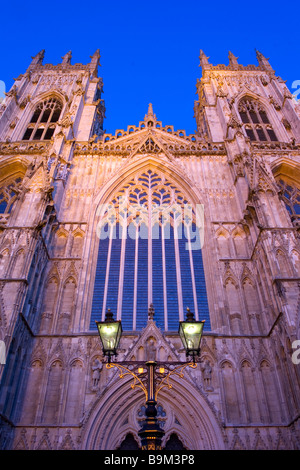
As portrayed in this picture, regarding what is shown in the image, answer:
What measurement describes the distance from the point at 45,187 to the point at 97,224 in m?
3.07

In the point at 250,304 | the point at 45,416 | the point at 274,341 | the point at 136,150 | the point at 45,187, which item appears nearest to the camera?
the point at 45,416

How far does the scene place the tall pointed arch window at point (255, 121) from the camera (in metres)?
23.4

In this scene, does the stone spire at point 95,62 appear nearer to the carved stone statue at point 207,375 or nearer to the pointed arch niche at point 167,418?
the carved stone statue at point 207,375

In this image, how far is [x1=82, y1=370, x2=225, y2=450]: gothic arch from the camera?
1109cm

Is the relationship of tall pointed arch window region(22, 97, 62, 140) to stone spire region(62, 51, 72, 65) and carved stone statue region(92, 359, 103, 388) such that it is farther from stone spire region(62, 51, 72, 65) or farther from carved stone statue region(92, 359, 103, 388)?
carved stone statue region(92, 359, 103, 388)

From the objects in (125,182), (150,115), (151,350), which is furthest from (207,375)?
(150,115)

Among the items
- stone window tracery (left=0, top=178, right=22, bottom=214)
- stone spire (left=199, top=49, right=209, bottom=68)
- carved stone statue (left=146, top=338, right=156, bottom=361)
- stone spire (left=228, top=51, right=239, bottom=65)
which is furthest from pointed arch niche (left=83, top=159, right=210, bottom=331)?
stone spire (left=228, top=51, right=239, bottom=65)

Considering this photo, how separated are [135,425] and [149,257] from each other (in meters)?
7.01

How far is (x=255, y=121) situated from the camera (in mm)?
24984

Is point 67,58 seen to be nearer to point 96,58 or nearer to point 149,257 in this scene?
point 96,58

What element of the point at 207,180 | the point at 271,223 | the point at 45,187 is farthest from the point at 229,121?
the point at 45,187

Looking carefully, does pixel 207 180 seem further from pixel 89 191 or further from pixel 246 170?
pixel 89 191

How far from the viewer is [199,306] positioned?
48.1 feet

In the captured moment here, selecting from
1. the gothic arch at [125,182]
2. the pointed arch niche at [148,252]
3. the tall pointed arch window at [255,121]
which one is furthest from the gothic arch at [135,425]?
the tall pointed arch window at [255,121]
